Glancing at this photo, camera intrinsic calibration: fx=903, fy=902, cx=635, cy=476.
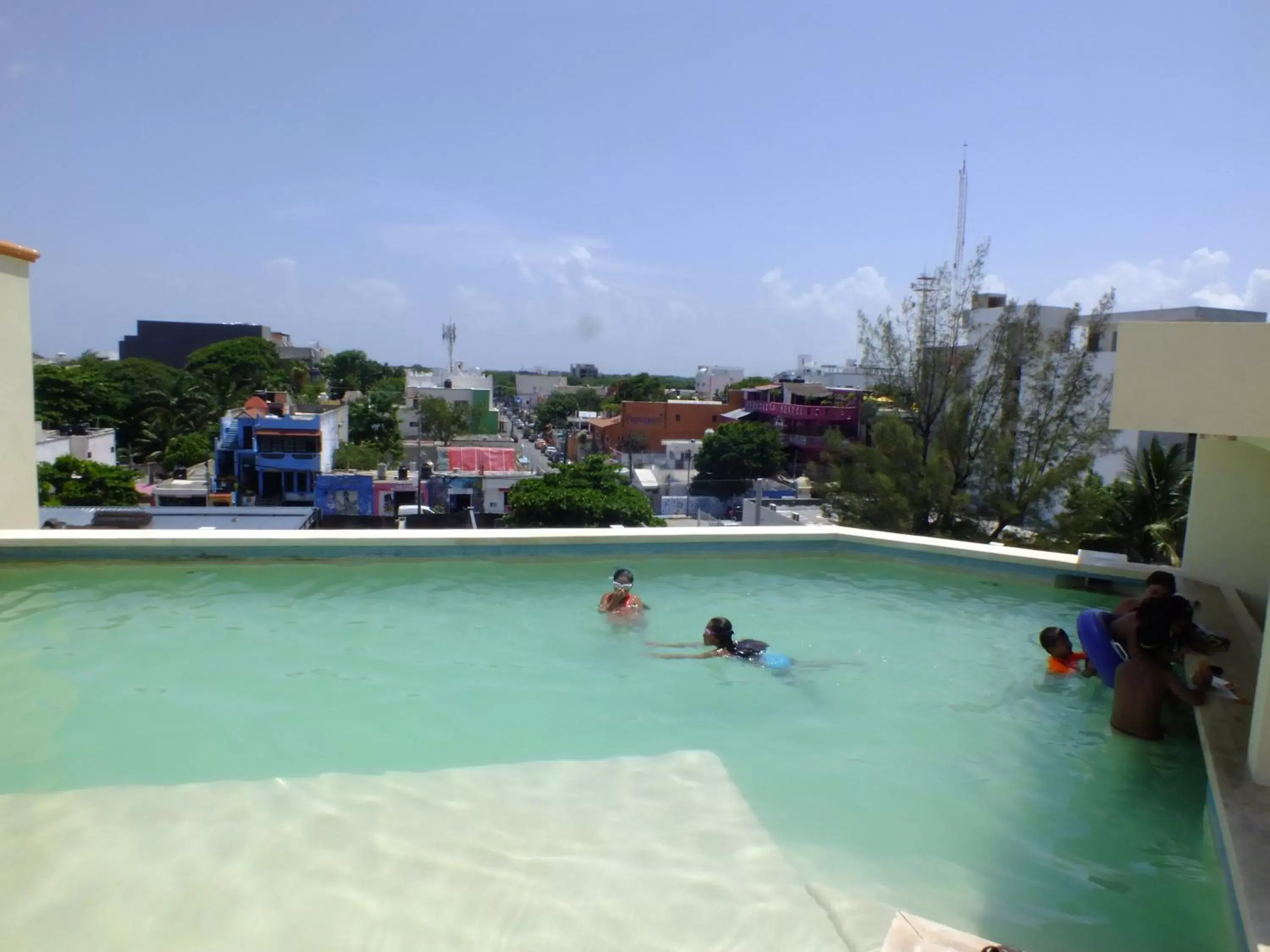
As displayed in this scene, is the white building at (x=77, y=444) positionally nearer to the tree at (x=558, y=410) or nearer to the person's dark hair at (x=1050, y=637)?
the person's dark hair at (x=1050, y=637)

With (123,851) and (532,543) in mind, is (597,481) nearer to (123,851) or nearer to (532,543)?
(532,543)

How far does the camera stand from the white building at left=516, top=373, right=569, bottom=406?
16325 cm

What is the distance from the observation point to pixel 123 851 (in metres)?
3.79

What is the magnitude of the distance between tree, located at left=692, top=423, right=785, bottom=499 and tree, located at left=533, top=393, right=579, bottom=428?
144 feet

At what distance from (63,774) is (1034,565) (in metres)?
8.49

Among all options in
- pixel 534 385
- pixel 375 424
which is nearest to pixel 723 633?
pixel 375 424

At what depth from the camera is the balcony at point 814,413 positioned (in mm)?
57844

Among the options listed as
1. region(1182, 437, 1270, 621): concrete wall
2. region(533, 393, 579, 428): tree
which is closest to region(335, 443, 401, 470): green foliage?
region(533, 393, 579, 428): tree

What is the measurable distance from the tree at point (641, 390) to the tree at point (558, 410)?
18.2 feet

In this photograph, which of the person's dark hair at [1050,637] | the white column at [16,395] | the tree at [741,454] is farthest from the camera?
the tree at [741,454]

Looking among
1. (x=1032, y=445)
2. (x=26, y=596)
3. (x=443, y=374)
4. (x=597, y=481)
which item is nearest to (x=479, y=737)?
(x=26, y=596)

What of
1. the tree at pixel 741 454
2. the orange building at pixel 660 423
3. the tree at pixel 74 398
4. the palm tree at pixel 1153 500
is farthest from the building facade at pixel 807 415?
the tree at pixel 74 398

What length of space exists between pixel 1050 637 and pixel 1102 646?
478 mm

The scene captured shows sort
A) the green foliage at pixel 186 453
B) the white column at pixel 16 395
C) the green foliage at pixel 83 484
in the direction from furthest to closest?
the green foliage at pixel 186 453 → the green foliage at pixel 83 484 → the white column at pixel 16 395
